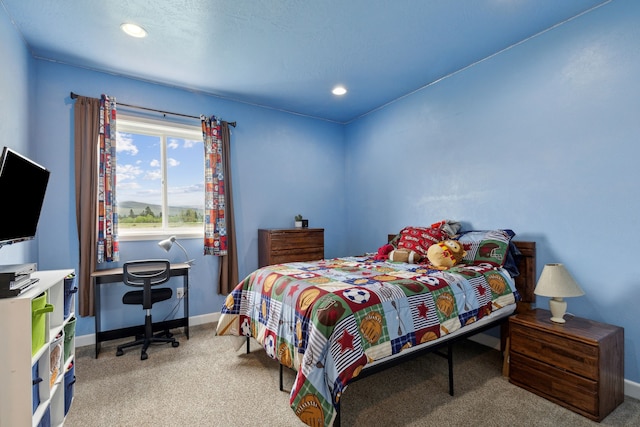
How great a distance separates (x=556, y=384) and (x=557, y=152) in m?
1.75

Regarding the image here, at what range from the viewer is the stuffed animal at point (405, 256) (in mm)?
2943

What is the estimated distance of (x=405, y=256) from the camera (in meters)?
2.99

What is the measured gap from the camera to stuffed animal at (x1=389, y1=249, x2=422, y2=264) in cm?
294

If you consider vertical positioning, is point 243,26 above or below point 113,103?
above

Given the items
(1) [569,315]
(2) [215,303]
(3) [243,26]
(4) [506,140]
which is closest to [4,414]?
(2) [215,303]

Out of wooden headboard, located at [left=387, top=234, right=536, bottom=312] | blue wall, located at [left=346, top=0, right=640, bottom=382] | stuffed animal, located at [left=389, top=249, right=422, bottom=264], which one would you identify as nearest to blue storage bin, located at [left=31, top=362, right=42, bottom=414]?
stuffed animal, located at [left=389, top=249, right=422, bottom=264]

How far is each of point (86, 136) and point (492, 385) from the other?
4159 mm

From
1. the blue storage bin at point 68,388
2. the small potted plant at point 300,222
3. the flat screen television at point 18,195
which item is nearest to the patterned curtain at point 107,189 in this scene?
the flat screen television at point 18,195

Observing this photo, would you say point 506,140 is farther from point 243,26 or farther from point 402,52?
point 243,26

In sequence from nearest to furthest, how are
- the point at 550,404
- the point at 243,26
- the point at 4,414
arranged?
the point at 4,414 → the point at 550,404 → the point at 243,26

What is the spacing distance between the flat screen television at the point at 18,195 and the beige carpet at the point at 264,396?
3.99ft

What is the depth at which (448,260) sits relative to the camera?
261 cm

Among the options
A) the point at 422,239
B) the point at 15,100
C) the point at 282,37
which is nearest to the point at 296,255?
the point at 422,239

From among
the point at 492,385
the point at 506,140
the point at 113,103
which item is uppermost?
the point at 113,103
